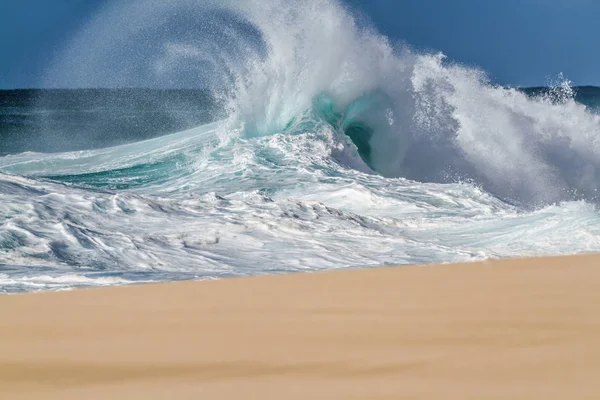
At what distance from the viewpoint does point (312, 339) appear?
2268 mm

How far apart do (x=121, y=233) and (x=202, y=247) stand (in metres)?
0.63

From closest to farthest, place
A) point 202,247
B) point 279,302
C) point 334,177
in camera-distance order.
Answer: point 279,302
point 202,247
point 334,177

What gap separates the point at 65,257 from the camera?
505 cm

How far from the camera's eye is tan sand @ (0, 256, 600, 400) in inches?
70.5

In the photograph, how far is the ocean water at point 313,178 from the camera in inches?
211

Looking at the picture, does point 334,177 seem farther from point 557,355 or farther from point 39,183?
point 557,355

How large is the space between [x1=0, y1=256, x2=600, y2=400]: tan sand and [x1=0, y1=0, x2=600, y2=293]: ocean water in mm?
1406

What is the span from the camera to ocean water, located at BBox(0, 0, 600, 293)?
5363mm

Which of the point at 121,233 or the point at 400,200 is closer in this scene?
the point at 121,233

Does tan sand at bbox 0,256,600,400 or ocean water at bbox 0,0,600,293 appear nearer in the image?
tan sand at bbox 0,256,600,400

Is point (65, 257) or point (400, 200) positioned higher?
point (400, 200)

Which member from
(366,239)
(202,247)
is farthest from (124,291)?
(366,239)

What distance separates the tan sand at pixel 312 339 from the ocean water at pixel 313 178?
1406mm

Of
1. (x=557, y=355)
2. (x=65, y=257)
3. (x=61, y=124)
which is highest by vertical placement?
(x=61, y=124)
